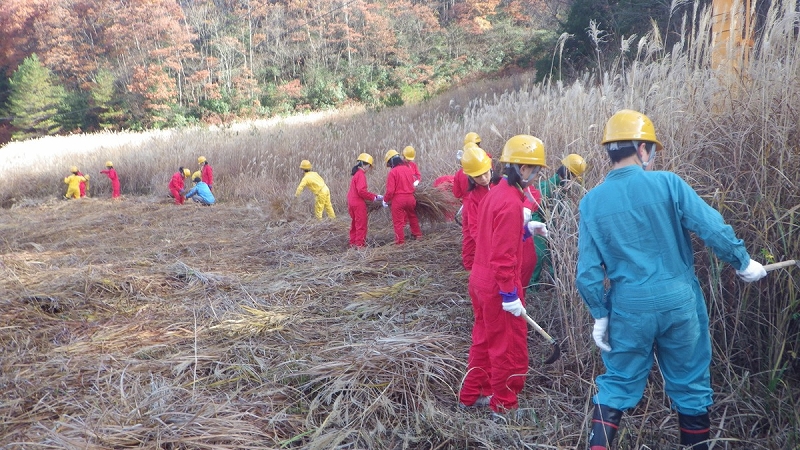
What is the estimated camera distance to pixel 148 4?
101 ft

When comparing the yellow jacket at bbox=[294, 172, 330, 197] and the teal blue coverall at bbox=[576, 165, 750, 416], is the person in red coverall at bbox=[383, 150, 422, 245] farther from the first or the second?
the teal blue coverall at bbox=[576, 165, 750, 416]

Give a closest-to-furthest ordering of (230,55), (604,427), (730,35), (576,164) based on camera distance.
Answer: (604,427)
(730,35)
(576,164)
(230,55)

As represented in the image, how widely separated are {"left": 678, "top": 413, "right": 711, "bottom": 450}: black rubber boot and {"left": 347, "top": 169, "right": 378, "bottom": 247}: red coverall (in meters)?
5.48

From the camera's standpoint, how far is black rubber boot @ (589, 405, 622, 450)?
8.41 feet

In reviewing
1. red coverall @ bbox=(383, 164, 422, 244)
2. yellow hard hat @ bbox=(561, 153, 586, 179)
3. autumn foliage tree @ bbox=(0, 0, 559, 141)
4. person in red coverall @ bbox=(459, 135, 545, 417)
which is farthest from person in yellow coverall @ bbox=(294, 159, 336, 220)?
autumn foliage tree @ bbox=(0, 0, 559, 141)

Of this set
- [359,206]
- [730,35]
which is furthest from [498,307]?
[359,206]

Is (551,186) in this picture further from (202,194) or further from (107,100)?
(107,100)

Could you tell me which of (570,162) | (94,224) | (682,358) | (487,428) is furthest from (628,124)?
(94,224)

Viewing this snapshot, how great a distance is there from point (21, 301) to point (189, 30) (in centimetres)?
2991

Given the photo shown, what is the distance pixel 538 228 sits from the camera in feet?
11.8

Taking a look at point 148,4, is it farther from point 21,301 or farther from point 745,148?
point 745,148

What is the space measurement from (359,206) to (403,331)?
3766 mm

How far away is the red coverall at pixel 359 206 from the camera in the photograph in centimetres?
781

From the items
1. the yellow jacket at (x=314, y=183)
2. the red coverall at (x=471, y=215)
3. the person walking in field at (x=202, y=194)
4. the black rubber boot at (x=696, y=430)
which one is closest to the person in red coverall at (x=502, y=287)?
the black rubber boot at (x=696, y=430)
